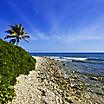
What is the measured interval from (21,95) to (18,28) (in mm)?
30824

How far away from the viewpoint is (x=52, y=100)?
10.6m

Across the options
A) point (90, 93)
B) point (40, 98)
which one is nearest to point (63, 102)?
point (40, 98)

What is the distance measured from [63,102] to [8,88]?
3087mm

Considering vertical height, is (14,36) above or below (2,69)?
above

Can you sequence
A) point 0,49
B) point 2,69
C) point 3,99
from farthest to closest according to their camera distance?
point 0,49
point 2,69
point 3,99

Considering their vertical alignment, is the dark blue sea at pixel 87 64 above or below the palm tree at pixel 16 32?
below

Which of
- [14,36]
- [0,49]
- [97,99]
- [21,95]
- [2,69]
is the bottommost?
[97,99]

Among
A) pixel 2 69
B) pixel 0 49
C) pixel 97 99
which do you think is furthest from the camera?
pixel 0 49

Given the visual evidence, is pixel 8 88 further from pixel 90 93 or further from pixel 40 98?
pixel 90 93

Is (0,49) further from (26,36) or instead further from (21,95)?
(26,36)

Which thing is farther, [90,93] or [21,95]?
[90,93]

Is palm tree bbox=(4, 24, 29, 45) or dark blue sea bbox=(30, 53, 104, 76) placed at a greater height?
palm tree bbox=(4, 24, 29, 45)

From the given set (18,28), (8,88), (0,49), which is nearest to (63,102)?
(8,88)

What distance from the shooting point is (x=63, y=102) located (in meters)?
10.8
